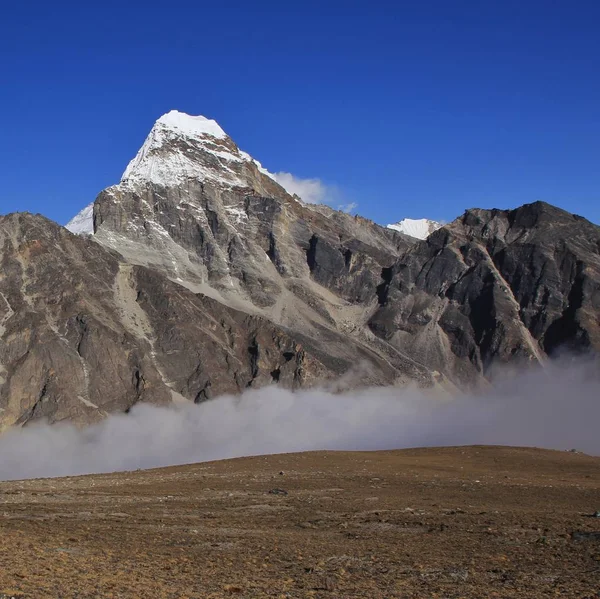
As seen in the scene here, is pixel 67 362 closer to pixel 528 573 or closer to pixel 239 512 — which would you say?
pixel 239 512

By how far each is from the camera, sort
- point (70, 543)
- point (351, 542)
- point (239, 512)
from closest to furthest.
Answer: point (70, 543) < point (351, 542) < point (239, 512)

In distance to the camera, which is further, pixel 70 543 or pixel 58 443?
pixel 58 443

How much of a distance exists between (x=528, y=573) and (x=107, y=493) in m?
22.3

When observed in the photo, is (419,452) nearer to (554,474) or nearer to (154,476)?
(554,474)

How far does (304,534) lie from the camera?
89.9 ft

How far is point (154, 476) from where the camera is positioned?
45844mm

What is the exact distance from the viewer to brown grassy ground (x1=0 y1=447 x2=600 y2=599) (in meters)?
19.2

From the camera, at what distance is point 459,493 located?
37938mm

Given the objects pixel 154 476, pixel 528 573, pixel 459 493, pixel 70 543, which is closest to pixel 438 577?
pixel 528 573

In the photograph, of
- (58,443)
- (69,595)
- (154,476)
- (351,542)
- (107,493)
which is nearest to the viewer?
(69,595)

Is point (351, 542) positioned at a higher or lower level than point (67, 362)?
lower

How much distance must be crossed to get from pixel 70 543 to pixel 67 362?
179 m

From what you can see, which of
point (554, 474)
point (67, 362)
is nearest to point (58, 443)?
point (67, 362)

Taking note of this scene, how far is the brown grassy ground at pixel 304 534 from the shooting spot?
1920 centimetres
